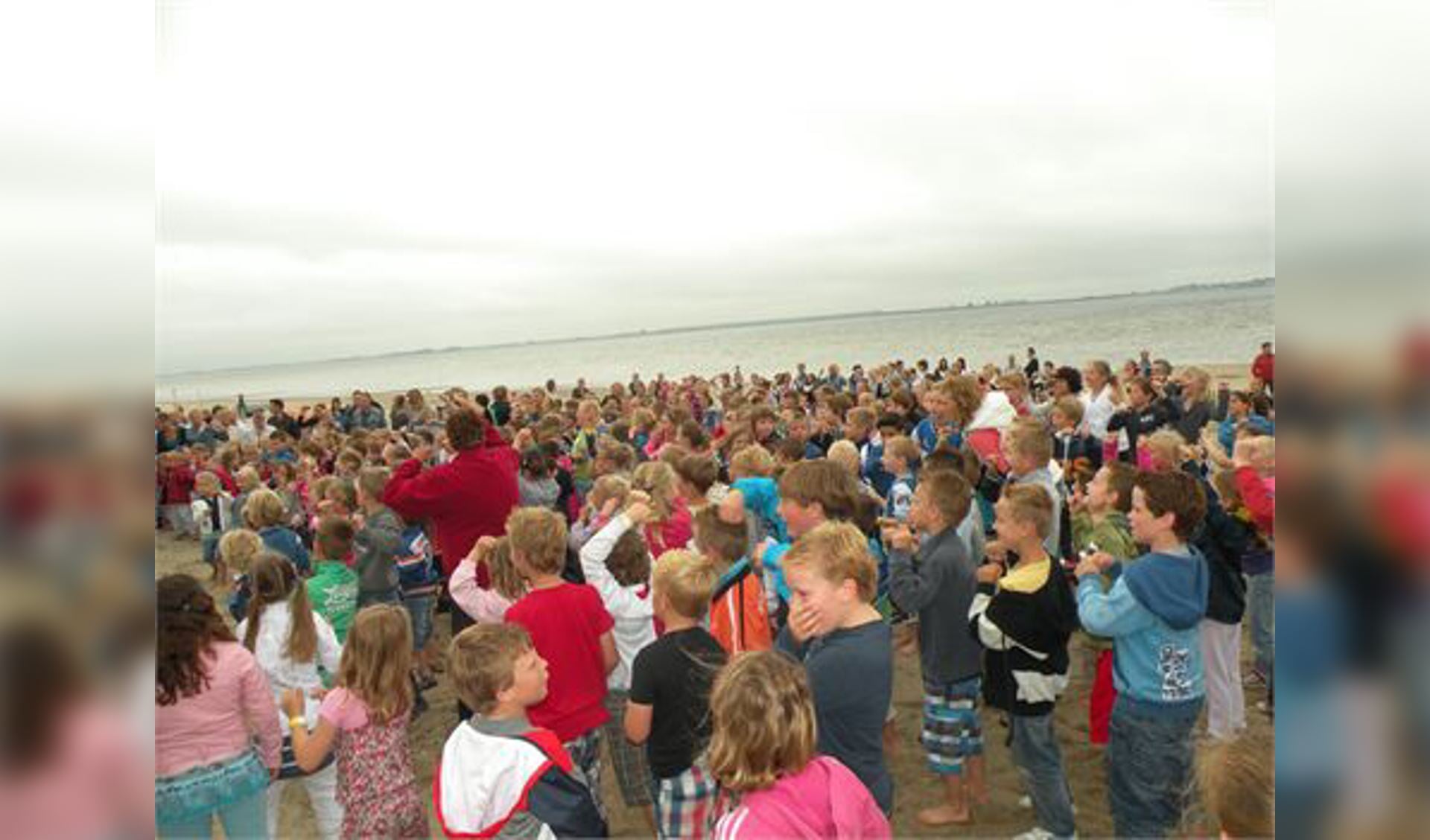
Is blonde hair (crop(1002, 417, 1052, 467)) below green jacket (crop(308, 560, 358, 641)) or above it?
above

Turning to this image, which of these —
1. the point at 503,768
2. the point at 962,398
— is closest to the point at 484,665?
the point at 503,768

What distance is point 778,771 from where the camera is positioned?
2.28 m

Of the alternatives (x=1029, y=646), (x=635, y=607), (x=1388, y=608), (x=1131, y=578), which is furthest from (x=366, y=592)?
(x=1388, y=608)

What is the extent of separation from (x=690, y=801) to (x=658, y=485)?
6.23 feet

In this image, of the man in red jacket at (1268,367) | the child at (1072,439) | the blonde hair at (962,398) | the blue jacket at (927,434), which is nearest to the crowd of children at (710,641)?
the man in red jacket at (1268,367)

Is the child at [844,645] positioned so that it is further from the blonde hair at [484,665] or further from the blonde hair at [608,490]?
the blonde hair at [608,490]

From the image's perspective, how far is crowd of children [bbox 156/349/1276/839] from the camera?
8.61 ft

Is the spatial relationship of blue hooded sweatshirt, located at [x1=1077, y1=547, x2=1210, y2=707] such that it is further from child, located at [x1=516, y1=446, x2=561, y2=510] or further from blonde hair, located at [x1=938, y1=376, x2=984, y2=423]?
child, located at [x1=516, y1=446, x2=561, y2=510]

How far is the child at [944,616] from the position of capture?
3.96 meters

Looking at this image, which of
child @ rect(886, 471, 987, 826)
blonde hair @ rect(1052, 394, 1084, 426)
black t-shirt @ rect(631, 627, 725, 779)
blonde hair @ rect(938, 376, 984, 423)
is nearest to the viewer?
black t-shirt @ rect(631, 627, 725, 779)

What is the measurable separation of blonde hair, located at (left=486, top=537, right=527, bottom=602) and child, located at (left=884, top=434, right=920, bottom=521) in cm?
260

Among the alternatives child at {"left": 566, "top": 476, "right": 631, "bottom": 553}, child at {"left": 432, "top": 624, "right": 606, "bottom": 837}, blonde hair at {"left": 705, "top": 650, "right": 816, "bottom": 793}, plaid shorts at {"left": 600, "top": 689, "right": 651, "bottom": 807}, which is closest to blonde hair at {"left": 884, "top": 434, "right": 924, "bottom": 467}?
child at {"left": 566, "top": 476, "right": 631, "bottom": 553}

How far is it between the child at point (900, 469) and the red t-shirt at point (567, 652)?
105 inches

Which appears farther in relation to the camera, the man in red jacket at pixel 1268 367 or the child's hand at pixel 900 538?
the child's hand at pixel 900 538
